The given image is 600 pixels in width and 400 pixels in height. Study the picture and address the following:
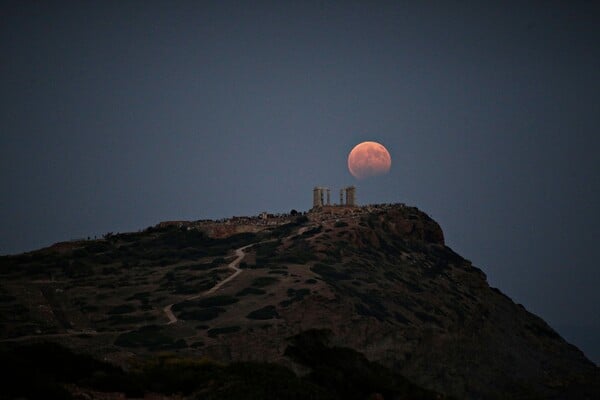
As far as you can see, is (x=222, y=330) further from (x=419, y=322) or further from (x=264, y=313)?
(x=419, y=322)

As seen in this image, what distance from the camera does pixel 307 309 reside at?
51.1 metres

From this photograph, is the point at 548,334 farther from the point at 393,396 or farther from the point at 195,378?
the point at 195,378

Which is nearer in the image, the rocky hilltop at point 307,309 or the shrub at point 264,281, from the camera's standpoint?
the rocky hilltop at point 307,309

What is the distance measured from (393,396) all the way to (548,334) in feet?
180

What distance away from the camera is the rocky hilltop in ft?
141

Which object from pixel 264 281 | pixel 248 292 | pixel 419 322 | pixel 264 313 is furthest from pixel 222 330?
pixel 419 322

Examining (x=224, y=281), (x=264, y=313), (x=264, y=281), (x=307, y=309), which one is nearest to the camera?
(x=264, y=313)

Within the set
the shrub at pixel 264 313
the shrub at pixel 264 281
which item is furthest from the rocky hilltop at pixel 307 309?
the shrub at pixel 264 281

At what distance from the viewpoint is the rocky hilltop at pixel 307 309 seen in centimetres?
4312

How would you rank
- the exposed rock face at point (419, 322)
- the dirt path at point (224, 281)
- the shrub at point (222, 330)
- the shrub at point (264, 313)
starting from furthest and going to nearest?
the dirt path at point (224, 281)
the shrub at point (264, 313)
the exposed rock face at point (419, 322)
the shrub at point (222, 330)

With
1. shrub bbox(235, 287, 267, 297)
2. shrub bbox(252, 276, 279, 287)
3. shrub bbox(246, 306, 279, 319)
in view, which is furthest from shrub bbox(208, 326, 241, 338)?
shrub bbox(252, 276, 279, 287)

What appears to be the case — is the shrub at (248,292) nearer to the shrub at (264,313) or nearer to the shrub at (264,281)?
the shrub at (264,281)

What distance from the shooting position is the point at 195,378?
25.0 metres

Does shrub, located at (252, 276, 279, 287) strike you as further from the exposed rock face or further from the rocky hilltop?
the exposed rock face
